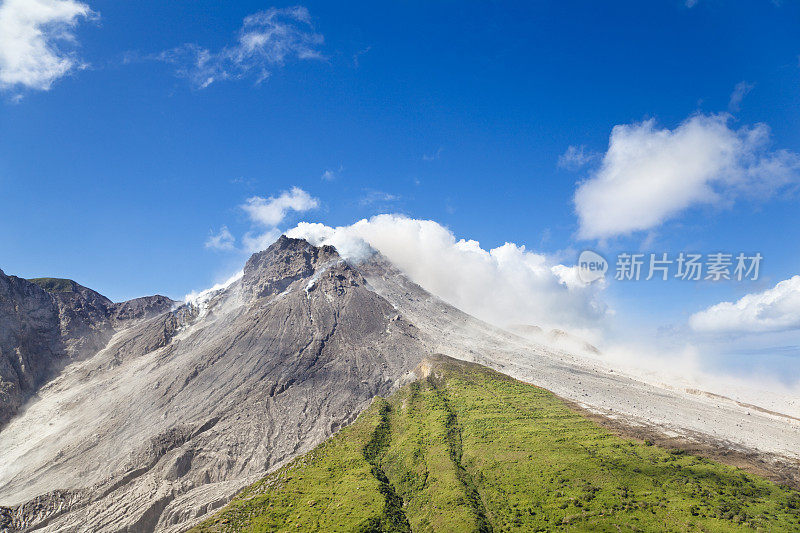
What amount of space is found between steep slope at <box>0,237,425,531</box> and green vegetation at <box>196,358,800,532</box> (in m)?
19.0

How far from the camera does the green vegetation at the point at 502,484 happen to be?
5825 cm

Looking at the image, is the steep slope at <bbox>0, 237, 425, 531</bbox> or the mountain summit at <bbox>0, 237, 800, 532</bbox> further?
the steep slope at <bbox>0, 237, 425, 531</bbox>

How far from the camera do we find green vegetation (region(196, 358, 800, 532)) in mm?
58250

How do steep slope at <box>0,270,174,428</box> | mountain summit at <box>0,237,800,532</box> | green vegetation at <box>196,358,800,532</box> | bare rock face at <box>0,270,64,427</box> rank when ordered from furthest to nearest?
steep slope at <box>0,270,174,428</box> → bare rock face at <box>0,270,64,427</box> → mountain summit at <box>0,237,800,532</box> → green vegetation at <box>196,358,800,532</box>

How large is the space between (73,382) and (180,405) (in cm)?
8365

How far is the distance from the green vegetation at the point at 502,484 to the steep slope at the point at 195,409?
747 inches

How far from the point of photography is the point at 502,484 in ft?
236

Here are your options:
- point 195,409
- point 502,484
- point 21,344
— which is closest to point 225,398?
point 195,409

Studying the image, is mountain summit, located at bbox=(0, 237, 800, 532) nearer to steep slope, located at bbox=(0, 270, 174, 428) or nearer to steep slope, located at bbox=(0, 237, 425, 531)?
steep slope, located at bbox=(0, 237, 425, 531)

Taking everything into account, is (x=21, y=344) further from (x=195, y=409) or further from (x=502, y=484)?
(x=502, y=484)

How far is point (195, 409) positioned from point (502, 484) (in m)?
98.4

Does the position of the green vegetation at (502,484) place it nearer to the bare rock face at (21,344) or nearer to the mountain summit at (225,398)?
the mountain summit at (225,398)

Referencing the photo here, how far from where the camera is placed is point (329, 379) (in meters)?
134

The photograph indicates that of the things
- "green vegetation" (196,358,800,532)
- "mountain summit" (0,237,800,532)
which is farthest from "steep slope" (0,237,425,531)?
"green vegetation" (196,358,800,532)
